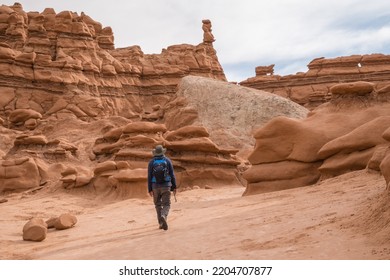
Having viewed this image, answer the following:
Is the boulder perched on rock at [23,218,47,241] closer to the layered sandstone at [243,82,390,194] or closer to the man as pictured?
the man

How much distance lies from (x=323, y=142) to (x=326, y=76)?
132ft

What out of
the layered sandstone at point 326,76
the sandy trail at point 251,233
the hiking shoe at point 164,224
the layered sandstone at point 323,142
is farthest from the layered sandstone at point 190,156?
the layered sandstone at point 326,76

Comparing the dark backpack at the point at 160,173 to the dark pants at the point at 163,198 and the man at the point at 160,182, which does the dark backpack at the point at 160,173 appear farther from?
the dark pants at the point at 163,198

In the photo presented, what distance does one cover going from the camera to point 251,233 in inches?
231

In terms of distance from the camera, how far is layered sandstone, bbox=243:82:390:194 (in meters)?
10.5

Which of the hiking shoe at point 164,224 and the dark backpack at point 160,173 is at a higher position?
the dark backpack at point 160,173

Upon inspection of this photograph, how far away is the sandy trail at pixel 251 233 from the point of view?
4.71 meters

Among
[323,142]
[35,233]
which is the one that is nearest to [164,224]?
[35,233]

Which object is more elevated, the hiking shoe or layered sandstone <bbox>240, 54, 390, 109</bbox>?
layered sandstone <bbox>240, 54, 390, 109</bbox>

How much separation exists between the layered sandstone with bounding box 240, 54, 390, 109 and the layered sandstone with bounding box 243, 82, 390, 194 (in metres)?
35.1

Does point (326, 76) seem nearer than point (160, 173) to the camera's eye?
No

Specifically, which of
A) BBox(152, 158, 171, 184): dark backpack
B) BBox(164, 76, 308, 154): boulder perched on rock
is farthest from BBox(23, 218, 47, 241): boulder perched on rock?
BBox(164, 76, 308, 154): boulder perched on rock

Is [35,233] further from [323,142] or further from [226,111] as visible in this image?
[226,111]

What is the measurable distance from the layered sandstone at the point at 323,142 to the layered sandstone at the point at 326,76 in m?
35.1
